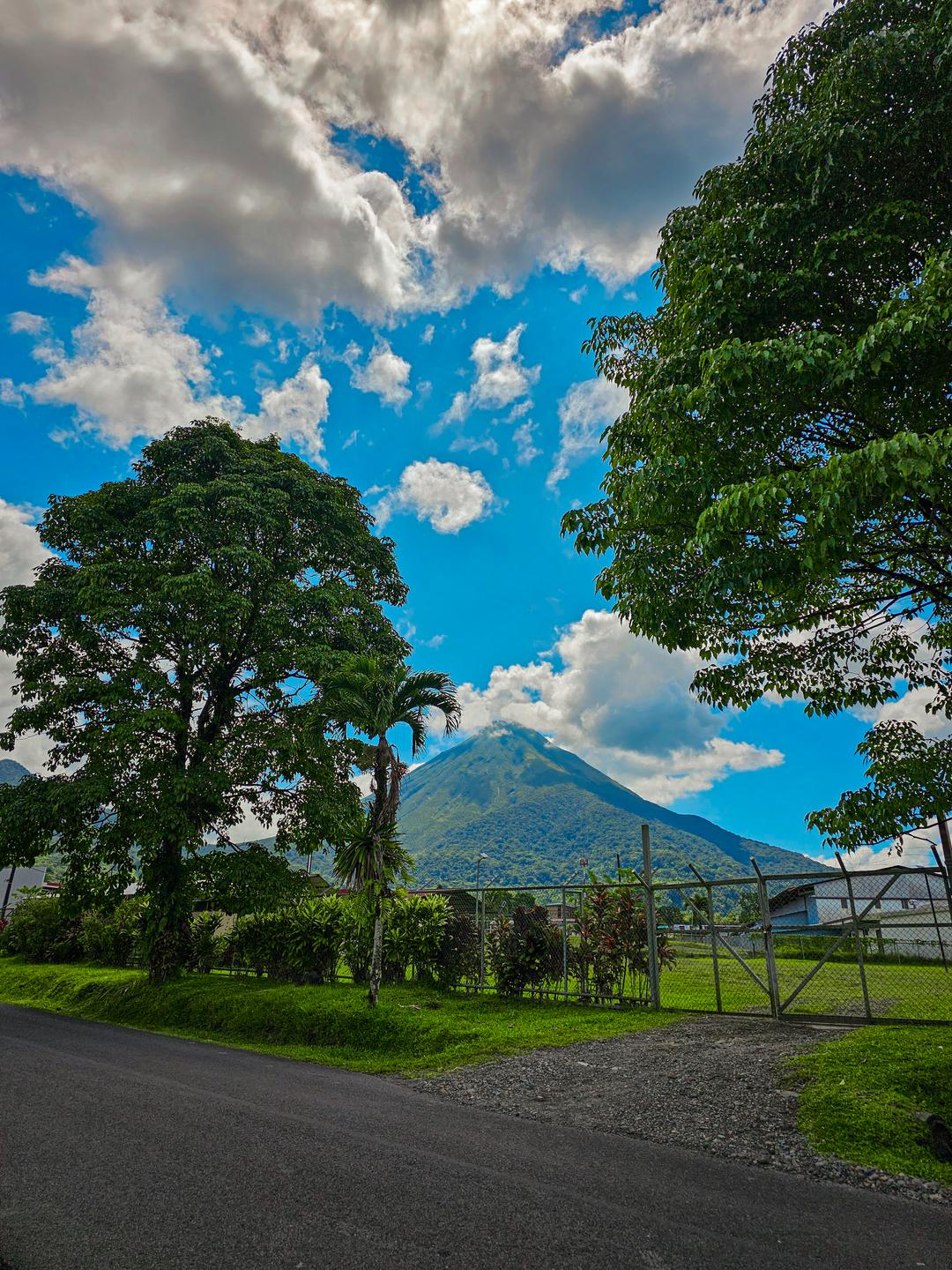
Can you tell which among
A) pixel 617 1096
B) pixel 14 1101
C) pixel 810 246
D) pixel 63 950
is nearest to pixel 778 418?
pixel 810 246

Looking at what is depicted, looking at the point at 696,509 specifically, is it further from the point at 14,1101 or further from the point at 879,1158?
the point at 14,1101

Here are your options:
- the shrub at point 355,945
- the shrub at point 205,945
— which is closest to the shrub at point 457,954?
the shrub at point 355,945

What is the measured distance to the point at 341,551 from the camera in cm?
1980

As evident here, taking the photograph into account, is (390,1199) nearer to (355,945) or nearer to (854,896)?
(854,896)

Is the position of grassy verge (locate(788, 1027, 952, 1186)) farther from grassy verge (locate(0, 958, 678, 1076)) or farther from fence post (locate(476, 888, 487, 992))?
fence post (locate(476, 888, 487, 992))

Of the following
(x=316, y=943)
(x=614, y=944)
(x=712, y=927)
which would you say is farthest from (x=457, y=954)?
(x=712, y=927)

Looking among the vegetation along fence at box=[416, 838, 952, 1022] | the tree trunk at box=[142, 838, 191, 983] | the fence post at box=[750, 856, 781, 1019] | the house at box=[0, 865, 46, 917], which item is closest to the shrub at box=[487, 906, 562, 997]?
the vegetation along fence at box=[416, 838, 952, 1022]

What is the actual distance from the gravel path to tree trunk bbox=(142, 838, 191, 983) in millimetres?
10432

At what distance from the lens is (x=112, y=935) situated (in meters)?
23.7

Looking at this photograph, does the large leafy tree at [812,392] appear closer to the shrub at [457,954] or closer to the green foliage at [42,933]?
the shrub at [457,954]

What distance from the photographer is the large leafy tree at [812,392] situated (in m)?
6.41

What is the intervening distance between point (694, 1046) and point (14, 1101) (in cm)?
882

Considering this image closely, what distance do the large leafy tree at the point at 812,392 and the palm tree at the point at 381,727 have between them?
27.3 ft

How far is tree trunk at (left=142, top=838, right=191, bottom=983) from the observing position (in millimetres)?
17359
